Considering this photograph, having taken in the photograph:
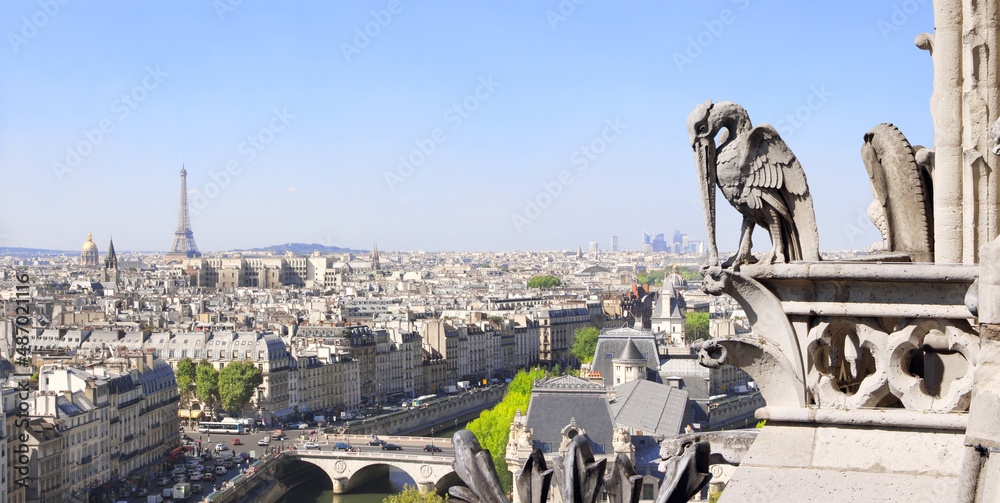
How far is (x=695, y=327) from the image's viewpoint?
92438mm

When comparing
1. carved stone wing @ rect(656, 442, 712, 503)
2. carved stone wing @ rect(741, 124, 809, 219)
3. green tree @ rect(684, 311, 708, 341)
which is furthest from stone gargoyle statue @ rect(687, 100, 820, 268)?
green tree @ rect(684, 311, 708, 341)

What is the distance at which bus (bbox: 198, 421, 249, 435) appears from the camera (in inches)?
2245

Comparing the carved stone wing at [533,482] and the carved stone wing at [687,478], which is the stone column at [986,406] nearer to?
the carved stone wing at [687,478]

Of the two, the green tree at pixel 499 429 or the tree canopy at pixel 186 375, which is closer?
the green tree at pixel 499 429

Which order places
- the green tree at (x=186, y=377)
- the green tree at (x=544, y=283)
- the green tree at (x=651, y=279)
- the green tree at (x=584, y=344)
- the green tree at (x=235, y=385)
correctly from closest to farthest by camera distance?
the green tree at (x=235, y=385)
the green tree at (x=186, y=377)
the green tree at (x=584, y=344)
the green tree at (x=544, y=283)
the green tree at (x=651, y=279)

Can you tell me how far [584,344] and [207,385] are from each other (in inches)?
1213

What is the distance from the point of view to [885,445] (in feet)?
14.0

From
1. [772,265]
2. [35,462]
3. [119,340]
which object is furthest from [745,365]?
[119,340]

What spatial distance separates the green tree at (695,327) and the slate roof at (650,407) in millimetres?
45568

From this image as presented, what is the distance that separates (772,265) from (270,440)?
4967 cm

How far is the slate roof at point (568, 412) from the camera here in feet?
120

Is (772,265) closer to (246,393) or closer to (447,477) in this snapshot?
(447,477)

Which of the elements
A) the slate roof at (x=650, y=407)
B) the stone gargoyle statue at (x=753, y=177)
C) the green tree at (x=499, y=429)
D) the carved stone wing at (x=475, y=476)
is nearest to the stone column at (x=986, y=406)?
the carved stone wing at (x=475, y=476)

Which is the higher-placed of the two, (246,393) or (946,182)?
(946,182)
